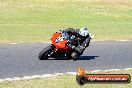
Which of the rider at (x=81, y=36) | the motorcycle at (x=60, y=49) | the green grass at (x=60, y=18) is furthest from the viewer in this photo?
the green grass at (x=60, y=18)

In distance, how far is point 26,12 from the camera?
36406 mm

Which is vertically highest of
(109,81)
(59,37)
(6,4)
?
(109,81)

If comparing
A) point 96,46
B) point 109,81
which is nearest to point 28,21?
point 96,46

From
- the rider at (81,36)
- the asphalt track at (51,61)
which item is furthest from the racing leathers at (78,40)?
the asphalt track at (51,61)

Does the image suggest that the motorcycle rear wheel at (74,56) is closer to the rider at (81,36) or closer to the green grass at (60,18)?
the rider at (81,36)

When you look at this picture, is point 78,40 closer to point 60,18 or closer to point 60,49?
point 60,49

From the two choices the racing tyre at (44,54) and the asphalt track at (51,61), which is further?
the racing tyre at (44,54)

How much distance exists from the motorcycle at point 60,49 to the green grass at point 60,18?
216 inches

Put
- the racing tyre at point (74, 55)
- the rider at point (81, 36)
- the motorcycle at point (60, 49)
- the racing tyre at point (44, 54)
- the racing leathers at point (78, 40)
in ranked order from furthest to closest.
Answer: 1. the rider at point (81, 36)
2. the racing leathers at point (78, 40)
3. the racing tyre at point (74, 55)
4. the motorcycle at point (60, 49)
5. the racing tyre at point (44, 54)

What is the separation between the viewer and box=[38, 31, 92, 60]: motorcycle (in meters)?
15.9

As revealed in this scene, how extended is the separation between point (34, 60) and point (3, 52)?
187 cm

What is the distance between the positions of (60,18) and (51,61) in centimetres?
1871

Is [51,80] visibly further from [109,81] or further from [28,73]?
[109,81]

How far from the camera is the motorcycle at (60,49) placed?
1589cm
